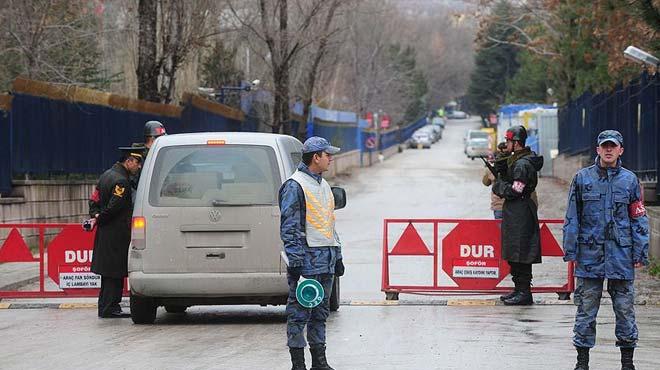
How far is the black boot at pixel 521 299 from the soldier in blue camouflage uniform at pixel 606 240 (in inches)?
190

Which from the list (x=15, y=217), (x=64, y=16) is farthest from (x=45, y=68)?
(x=15, y=217)

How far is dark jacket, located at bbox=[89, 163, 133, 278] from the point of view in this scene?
13.7 m

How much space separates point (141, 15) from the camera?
99.5 feet

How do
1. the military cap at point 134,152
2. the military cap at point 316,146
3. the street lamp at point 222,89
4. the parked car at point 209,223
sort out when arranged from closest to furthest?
the military cap at point 316,146 → the parked car at point 209,223 → the military cap at point 134,152 → the street lamp at point 222,89

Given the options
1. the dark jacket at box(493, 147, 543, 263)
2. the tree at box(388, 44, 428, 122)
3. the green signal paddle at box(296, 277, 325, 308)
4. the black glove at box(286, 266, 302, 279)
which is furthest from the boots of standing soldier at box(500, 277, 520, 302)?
the tree at box(388, 44, 428, 122)

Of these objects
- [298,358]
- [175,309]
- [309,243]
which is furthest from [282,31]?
[298,358]

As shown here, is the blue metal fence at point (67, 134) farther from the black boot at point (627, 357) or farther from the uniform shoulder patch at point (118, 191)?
the black boot at point (627, 357)

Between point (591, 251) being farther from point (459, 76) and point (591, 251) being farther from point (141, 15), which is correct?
point (459, 76)

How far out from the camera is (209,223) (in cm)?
1249

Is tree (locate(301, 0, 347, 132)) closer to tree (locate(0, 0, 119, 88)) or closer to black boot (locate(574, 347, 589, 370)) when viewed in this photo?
tree (locate(0, 0, 119, 88))

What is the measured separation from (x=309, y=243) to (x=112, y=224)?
4.90 metres

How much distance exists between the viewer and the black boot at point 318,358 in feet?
30.6

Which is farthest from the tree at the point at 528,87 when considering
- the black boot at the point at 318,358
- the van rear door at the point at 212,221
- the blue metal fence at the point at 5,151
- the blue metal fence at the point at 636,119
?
the black boot at the point at 318,358

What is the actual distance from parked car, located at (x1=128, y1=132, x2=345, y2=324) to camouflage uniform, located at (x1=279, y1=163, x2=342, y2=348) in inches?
118
